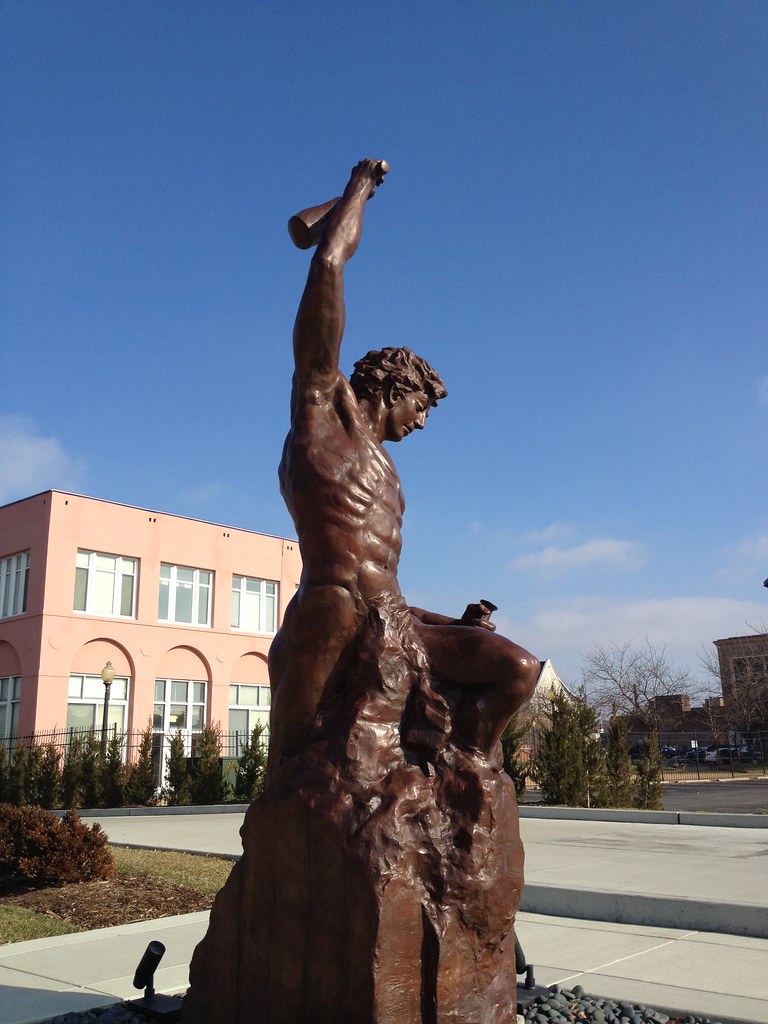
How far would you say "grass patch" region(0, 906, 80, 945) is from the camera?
671 centimetres

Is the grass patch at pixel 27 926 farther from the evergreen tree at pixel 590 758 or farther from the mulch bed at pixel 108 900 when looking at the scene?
the evergreen tree at pixel 590 758

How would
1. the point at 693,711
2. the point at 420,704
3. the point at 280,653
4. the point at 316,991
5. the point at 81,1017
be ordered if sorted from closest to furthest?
the point at 316,991 → the point at 420,704 → the point at 280,653 → the point at 81,1017 → the point at 693,711

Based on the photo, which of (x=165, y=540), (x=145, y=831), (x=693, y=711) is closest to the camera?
(x=145, y=831)

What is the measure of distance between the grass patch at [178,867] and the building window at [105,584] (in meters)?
16.9

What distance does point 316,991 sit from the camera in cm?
335

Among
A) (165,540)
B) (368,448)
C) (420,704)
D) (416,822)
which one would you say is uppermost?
(165,540)

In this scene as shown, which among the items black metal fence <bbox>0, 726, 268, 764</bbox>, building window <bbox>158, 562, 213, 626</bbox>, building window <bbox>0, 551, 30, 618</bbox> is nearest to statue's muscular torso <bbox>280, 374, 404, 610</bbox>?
black metal fence <bbox>0, 726, 268, 764</bbox>

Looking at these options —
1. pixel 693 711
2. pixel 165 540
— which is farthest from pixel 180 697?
pixel 693 711

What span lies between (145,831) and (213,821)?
2.62 metres

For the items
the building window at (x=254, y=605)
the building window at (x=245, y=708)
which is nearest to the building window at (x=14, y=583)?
the building window at (x=254, y=605)

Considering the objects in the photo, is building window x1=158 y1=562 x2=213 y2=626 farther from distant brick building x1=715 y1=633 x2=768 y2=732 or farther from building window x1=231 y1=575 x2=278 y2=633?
distant brick building x1=715 y1=633 x2=768 y2=732

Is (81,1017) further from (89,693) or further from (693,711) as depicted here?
(693,711)

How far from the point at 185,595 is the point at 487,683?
26.5 meters

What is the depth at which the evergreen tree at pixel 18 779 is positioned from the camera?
21.8m
